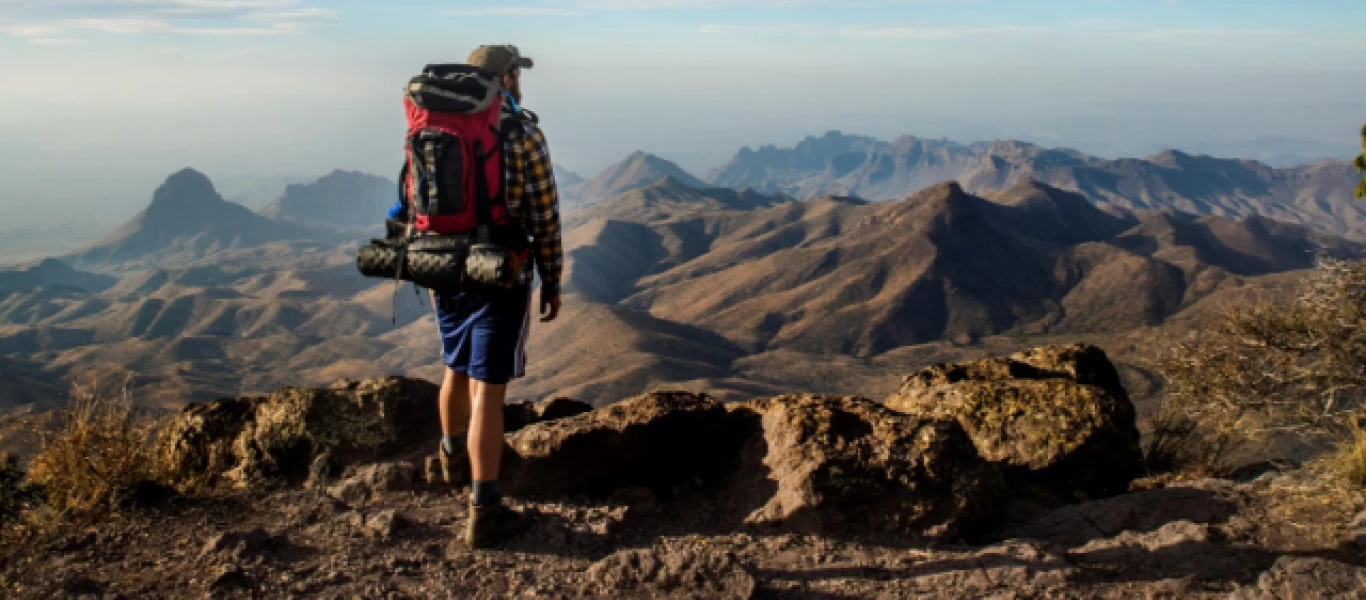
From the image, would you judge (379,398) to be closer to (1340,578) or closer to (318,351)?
(1340,578)

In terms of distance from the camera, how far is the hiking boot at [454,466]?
619 cm

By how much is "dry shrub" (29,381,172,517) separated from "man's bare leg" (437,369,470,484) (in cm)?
226

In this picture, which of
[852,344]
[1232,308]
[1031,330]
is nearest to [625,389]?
[852,344]

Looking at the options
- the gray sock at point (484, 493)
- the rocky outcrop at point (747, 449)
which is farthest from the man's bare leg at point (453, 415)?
the gray sock at point (484, 493)

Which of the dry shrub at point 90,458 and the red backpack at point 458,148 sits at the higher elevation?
the red backpack at point 458,148

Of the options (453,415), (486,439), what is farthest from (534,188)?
(453,415)

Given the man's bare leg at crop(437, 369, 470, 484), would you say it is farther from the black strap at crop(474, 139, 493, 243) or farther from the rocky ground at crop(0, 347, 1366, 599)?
the black strap at crop(474, 139, 493, 243)

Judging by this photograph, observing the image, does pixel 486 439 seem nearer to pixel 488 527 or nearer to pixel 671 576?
pixel 488 527

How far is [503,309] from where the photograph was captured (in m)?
5.20

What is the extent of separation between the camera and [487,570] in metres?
4.93

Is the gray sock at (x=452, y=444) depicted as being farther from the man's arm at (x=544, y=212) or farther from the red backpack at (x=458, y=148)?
the red backpack at (x=458, y=148)

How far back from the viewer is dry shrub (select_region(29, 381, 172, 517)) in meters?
5.62

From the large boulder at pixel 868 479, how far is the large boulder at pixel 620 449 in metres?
0.60

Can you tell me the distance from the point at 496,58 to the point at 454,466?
10.5ft
